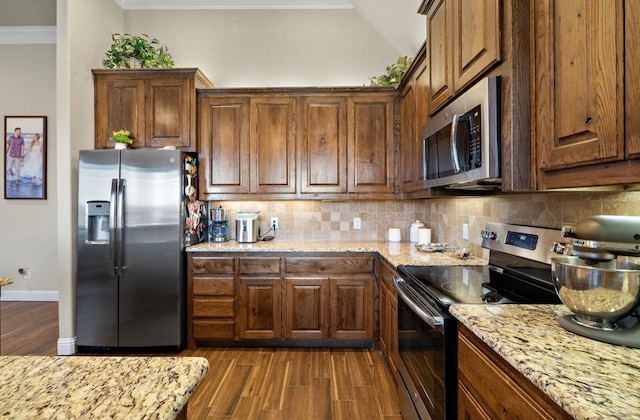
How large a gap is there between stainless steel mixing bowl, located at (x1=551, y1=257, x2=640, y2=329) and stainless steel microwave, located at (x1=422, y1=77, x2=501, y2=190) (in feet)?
1.58

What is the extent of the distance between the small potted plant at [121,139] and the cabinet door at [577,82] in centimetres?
311

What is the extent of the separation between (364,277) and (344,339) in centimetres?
57

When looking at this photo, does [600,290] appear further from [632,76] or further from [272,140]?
[272,140]

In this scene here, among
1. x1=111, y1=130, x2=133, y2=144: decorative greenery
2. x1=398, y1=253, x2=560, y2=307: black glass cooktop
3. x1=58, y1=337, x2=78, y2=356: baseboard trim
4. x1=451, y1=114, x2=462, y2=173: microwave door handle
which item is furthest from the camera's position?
x1=111, y1=130, x2=133, y2=144: decorative greenery

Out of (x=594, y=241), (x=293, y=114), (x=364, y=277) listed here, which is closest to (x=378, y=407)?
(x=364, y=277)

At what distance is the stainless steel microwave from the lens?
129 cm

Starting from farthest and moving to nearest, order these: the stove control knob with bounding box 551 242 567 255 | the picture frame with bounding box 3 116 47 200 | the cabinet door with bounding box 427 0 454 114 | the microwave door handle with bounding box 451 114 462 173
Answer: the picture frame with bounding box 3 116 47 200, the cabinet door with bounding box 427 0 454 114, the microwave door handle with bounding box 451 114 462 173, the stove control knob with bounding box 551 242 567 255

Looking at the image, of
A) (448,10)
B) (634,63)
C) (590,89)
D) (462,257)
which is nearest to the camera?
(634,63)

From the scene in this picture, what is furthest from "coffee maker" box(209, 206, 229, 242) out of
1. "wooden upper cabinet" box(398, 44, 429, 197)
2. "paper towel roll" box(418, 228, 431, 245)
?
"paper towel roll" box(418, 228, 431, 245)

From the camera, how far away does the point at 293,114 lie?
3.19 m

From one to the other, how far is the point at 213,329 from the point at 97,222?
1.36 m

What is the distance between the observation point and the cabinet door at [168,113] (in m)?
3.09

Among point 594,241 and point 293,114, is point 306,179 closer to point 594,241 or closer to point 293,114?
point 293,114

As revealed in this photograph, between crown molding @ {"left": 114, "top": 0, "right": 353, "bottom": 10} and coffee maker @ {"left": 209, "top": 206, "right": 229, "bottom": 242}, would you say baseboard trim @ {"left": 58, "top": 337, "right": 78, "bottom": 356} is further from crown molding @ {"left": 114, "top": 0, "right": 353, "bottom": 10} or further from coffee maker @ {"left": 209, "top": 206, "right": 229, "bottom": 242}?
crown molding @ {"left": 114, "top": 0, "right": 353, "bottom": 10}
